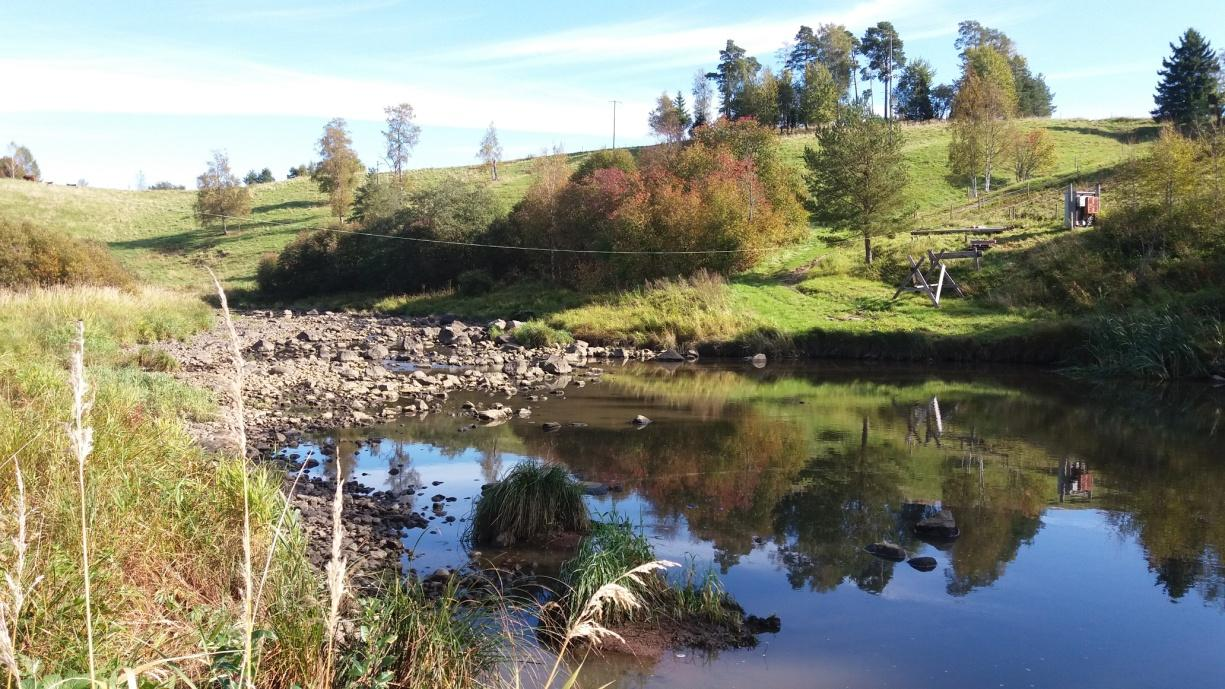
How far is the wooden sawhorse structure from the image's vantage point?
1280 inches

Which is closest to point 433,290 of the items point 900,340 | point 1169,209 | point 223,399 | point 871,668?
point 900,340

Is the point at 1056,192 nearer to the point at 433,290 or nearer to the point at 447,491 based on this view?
the point at 433,290

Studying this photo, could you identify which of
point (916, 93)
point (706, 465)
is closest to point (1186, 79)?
point (916, 93)

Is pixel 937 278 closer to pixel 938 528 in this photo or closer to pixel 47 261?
pixel 938 528

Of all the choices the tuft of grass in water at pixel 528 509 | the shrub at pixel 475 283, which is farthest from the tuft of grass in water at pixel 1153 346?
the shrub at pixel 475 283

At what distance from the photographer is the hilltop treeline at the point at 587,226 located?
38.4 metres

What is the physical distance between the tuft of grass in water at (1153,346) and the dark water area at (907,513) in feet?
7.28

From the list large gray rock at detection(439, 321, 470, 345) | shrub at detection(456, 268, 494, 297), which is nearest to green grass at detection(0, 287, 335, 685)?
large gray rock at detection(439, 321, 470, 345)

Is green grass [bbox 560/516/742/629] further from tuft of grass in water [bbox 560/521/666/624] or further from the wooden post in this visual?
the wooden post

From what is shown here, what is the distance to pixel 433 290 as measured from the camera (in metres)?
47.2

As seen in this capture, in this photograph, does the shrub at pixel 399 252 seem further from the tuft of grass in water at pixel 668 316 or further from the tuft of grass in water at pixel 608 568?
the tuft of grass in water at pixel 608 568

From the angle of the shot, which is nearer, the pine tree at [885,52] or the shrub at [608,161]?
the shrub at [608,161]

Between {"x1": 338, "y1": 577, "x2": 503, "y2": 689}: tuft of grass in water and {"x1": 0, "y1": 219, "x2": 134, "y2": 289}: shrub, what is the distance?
103ft

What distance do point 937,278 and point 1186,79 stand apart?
42372 mm
